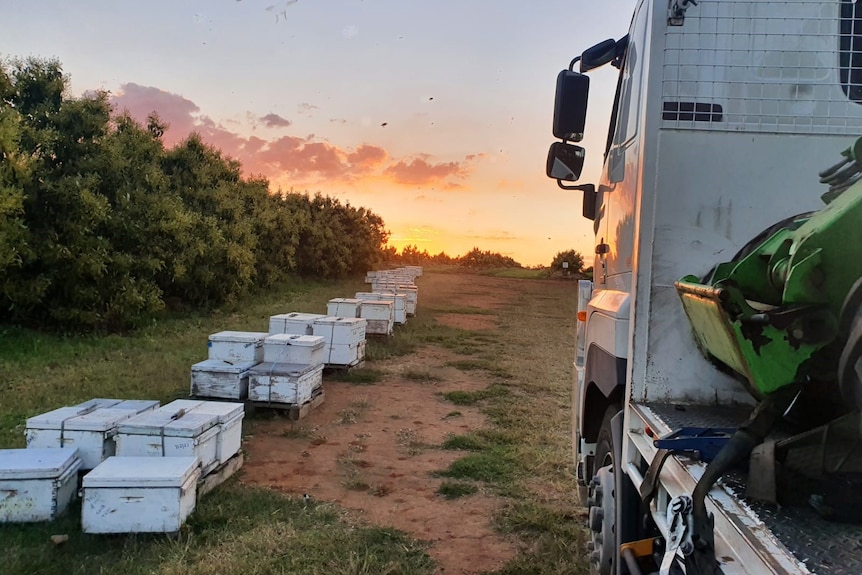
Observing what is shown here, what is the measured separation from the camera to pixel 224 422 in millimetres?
5332

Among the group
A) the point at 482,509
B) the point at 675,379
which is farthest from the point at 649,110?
the point at 482,509

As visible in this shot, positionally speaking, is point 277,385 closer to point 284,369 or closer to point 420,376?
point 284,369

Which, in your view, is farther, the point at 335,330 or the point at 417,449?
the point at 335,330

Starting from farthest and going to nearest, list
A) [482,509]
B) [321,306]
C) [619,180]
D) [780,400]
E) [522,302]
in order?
[522,302], [321,306], [482,509], [619,180], [780,400]

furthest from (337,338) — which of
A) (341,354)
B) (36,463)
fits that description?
(36,463)

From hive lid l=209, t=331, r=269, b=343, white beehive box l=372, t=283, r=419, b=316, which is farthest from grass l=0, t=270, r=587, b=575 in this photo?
white beehive box l=372, t=283, r=419, b=316

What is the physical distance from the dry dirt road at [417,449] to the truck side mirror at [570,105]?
120 inches

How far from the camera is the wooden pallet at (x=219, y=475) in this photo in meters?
5.07

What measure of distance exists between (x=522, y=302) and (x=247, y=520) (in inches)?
1058

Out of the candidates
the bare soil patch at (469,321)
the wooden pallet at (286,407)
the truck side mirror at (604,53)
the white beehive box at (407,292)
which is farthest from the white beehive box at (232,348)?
the bare soil patch at (469,321)

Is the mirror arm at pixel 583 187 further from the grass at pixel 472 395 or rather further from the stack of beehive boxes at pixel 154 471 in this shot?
the grass at pixel 472 395

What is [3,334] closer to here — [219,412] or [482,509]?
[219,412]

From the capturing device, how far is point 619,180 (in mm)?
3334

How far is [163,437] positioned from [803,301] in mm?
4685
